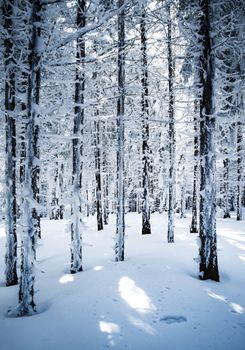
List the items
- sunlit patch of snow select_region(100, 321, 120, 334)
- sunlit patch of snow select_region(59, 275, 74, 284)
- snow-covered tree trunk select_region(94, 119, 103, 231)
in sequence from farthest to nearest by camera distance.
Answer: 1. snow-covered tree trunk select_region(94, 119, 103, 231)
2. sunlit patch of snow select_region(59, 275, 74, 284)
3. sunlit patch of snow select_region(100, 321, 120, 334)

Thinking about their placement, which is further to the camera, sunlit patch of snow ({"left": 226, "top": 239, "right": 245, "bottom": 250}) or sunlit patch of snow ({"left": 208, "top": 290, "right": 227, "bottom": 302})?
sunlit patch of snow ({"left": 226, "top": 239, "right": 245, "bottom": 250})

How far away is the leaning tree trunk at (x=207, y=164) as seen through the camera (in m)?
6.98

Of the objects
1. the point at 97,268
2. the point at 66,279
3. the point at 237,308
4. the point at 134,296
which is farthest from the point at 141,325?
the point at 97,268

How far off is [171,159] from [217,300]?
24.7 ft

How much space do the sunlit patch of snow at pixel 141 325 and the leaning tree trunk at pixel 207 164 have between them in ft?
8.76

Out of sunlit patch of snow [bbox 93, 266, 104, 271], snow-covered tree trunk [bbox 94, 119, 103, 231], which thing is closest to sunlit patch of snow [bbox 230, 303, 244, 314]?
sunlit patch of snow [bbox 93, 266, 104, 271]

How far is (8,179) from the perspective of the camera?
8.03 meters

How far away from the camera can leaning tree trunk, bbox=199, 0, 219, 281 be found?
6.98 meters

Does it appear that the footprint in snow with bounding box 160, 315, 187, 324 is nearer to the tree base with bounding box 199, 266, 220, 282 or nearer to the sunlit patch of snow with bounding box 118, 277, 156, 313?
the sunlit patch of snow with bounding box 118, 277, 156, 313

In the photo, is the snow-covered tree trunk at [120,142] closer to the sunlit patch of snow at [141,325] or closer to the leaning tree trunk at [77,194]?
the leaning tree trunk at [77,194]

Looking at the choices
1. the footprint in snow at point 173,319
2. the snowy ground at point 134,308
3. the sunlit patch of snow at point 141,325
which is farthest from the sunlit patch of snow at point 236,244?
the sunlit patch of snow at point 141,325

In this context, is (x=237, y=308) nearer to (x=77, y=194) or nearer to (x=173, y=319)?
(x=173, y=319)

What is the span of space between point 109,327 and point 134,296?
1300mm

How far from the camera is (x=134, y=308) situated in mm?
5332
